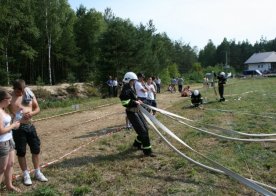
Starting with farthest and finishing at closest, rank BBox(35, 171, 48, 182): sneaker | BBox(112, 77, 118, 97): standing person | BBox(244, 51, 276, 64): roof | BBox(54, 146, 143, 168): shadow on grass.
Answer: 1. BBox(244, 51, 276, 64): roof
2. BBox(112, 77, 118, 97): standing person
3. BBox(54, 146, 143, 168): shadow on grass
4. BBox(35, 171, 48, 182): sneaker

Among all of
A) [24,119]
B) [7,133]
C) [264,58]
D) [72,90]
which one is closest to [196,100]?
[24,119]

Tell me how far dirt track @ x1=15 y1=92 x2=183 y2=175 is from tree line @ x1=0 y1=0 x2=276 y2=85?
61.3 feet

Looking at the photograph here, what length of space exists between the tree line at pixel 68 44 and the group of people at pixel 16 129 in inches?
1139

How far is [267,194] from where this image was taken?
553 centimetres

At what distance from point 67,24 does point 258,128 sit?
46950 millimetres

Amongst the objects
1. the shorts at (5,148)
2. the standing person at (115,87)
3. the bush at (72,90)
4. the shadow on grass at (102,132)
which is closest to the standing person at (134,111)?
the shorts at (5,148)

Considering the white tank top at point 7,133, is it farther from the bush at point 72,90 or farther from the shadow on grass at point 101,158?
the bush at point 72,90

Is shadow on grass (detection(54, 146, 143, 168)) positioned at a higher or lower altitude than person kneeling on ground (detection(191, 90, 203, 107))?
lower

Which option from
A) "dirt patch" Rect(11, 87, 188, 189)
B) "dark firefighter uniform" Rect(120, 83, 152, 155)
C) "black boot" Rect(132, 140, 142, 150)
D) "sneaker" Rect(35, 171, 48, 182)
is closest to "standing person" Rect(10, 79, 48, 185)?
"sneaker" Rect(35, 171, 48, 182)

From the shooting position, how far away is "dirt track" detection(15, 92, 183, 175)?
9523 mm

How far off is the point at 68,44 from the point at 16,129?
49.4 m

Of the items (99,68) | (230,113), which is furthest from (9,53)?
(230,113)

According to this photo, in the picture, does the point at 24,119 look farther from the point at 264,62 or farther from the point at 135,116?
the point at 264,62

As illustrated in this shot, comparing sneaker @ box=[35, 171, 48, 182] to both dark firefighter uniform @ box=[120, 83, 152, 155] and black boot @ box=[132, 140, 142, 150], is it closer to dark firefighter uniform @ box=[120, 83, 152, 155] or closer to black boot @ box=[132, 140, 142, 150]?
dark firefighter uniform @ box=[120, 83, 152, 155]
